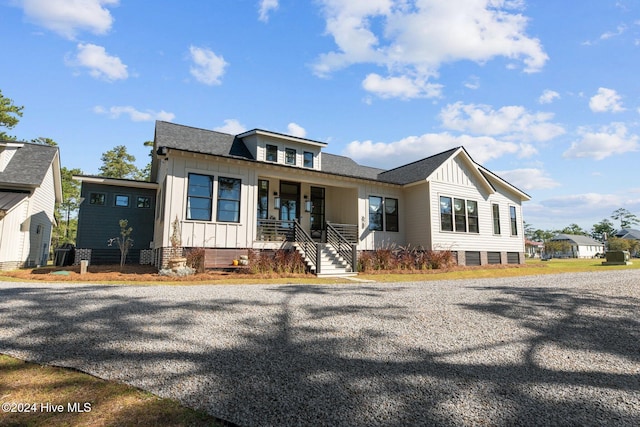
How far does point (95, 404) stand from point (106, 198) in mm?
17879

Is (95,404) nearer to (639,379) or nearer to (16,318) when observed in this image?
(16,318)

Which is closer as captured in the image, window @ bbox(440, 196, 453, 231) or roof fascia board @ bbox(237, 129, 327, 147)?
roof fascia board @ bbox(237, 129, 327, 147)

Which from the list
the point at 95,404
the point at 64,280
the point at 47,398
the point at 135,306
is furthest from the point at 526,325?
the point at 64,280

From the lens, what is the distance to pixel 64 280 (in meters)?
9.95

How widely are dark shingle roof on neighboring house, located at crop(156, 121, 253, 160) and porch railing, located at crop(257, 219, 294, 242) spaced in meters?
3.52

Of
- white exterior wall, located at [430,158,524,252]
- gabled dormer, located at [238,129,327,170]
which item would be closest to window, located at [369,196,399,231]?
white exterior wall, located at [430,158,524,252]

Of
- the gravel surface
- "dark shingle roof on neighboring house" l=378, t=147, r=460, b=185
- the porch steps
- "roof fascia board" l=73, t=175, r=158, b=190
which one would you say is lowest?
the gravel surface

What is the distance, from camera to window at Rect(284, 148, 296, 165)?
58.5 ft

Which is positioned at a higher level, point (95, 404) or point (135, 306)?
point (135, 306)

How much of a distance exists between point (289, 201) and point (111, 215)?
9.54 m

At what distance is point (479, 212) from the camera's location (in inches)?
762

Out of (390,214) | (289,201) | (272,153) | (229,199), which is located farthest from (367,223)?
(229,199)

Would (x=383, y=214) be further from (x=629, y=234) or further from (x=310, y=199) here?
(x=629, y=234)

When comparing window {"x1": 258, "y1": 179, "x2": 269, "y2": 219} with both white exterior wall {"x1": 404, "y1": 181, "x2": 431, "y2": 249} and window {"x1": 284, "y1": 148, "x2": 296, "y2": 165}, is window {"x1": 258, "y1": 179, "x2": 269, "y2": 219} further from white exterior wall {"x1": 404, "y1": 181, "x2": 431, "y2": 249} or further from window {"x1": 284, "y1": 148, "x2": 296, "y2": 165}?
white exterior wall {"x1": 404, "y1": 181, "x2": 431, "y2": 249}
